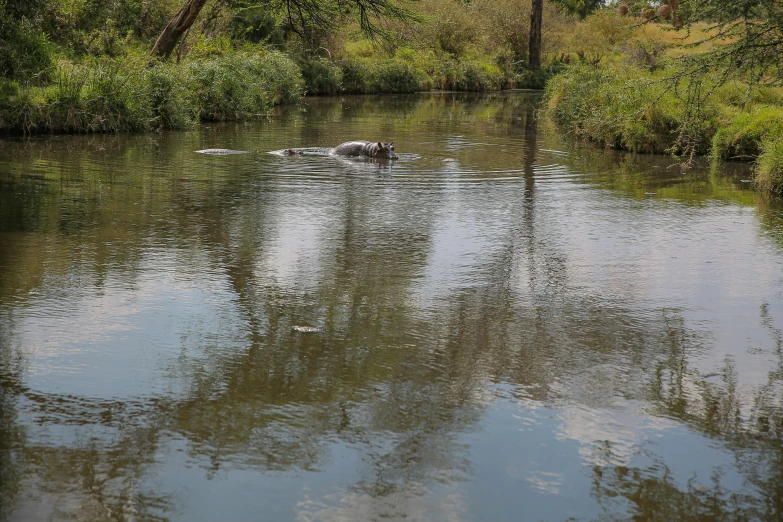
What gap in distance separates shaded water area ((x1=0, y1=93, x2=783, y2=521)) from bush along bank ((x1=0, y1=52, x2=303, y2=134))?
6.61m

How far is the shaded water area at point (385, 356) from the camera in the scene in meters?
4.29

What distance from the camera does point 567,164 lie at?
16984 millimetres

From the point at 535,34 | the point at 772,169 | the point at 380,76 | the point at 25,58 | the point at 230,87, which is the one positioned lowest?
the point at 772,169

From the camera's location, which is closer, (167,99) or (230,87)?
(167,99)

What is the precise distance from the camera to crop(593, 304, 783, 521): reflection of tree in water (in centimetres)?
418

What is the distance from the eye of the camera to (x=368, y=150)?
55.8 ft

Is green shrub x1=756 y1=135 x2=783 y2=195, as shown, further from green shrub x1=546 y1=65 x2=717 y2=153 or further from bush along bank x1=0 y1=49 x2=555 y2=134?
bush along bank x1=0 y1=49 x2=555 y2=134

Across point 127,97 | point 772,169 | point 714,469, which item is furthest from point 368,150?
point 714,469

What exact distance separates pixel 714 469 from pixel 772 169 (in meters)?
10.5

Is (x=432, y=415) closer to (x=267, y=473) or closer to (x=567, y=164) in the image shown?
(x=267, y=473)

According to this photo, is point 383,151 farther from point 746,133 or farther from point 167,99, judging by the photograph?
point 167,99

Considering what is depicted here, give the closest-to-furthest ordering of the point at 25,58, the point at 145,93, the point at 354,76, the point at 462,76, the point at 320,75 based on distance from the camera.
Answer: the point at 25,58, the point at 145,93, the point at 320,75, the point at 354,76, the point at 462,76

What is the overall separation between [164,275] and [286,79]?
24.4 metres

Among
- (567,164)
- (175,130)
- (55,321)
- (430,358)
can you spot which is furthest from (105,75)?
(430,358)
